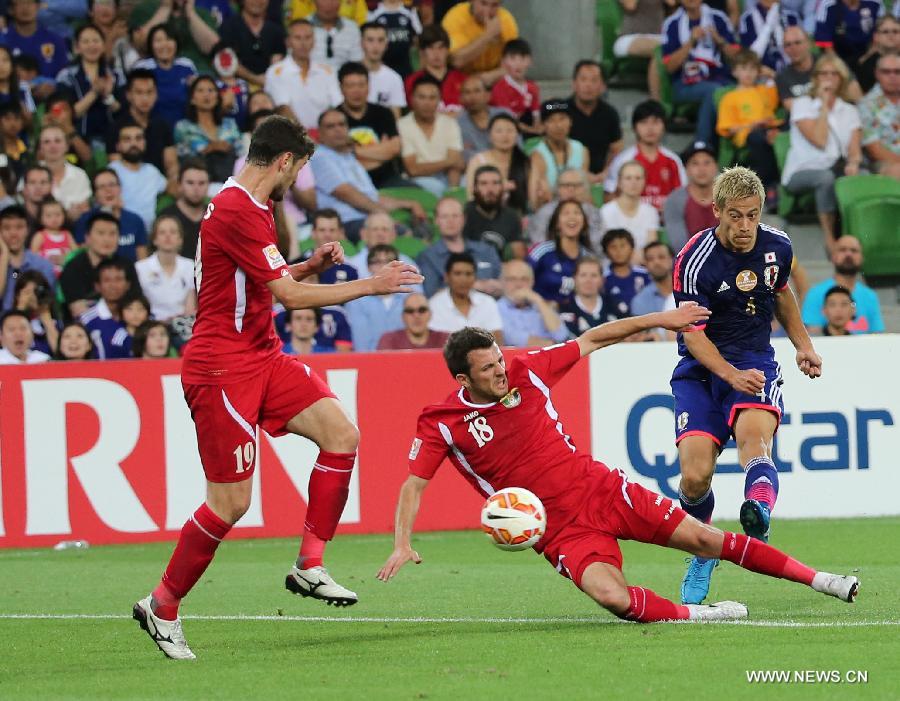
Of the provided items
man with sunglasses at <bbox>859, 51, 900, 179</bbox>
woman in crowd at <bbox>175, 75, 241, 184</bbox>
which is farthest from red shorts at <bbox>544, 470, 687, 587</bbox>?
man with sunglasses at <bbox>859, 51, 900, 179</bbox>

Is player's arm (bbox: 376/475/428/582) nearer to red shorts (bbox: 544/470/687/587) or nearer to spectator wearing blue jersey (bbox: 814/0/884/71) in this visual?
red shorts (bbox: 544/470/687/587)

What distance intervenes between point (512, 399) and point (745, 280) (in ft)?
5.01

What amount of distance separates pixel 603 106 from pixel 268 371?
1113 centimetres

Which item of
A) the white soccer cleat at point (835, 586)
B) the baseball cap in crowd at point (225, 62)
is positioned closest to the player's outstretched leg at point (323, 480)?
the white soccer cleat at point (835, 586)

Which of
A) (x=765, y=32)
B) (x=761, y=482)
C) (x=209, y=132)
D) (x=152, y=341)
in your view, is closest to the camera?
(x=761, y=482)

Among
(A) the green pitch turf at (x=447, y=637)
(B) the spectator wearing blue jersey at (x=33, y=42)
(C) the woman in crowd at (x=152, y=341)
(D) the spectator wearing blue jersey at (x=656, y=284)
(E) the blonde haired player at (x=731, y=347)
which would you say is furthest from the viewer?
(B) the spectator wearing blue jersey at (x=33, y=42)

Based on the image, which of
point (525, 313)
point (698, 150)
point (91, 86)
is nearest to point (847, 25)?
point (698, 150)

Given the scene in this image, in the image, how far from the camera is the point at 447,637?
7.42m

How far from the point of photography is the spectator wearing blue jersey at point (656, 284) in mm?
15250

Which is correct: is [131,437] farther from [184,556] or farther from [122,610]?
[184,556]

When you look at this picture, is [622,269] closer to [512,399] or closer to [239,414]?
[512,399]

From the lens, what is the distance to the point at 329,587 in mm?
7371

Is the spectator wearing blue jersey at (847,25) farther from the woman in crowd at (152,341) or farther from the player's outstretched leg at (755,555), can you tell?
the player's outstretched leg at (755,555)

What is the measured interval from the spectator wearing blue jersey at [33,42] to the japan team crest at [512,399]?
36.5 ft
